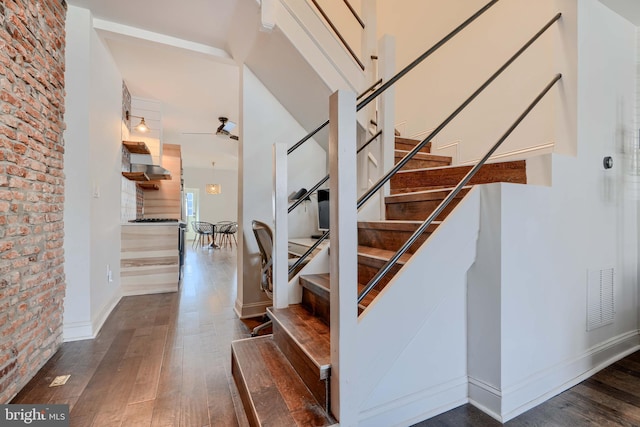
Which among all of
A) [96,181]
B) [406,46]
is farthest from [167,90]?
[406,46]

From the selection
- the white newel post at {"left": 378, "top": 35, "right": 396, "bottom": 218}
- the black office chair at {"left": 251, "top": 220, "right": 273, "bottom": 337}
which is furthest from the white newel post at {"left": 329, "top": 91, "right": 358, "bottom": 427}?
the black office chair at {"left": 251, "top": 220, "right": 273, "bottom": 337}

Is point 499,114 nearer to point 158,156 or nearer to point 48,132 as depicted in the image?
point 48,132

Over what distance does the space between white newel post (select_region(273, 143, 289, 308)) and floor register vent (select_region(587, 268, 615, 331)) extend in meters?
1.95

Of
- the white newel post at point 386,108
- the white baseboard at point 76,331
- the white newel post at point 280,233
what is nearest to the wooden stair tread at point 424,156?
the white newel post at point 386,108

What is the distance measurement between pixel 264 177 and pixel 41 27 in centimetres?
195

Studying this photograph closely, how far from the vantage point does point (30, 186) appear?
1.89m

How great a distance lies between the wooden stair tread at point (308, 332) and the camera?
4.13ft

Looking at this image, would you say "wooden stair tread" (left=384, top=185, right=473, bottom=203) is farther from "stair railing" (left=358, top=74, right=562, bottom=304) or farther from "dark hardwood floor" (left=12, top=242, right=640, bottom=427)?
"dark hardwood floor" (left=12, top=242, right=640, bottom=427)

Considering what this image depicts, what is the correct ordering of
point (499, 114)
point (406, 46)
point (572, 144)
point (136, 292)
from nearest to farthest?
point (572, 144) < point (499, 114) < point (136, 292) < point (406, 46)

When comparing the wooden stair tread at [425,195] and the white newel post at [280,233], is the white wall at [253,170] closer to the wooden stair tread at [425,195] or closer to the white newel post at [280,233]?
the white newel post at [280,233]

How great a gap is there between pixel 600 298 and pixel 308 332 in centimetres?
197

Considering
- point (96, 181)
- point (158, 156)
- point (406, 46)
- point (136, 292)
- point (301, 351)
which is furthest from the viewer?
point (158, 156)

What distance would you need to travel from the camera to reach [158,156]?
16.6 ft

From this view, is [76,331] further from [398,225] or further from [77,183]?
[398,225]
